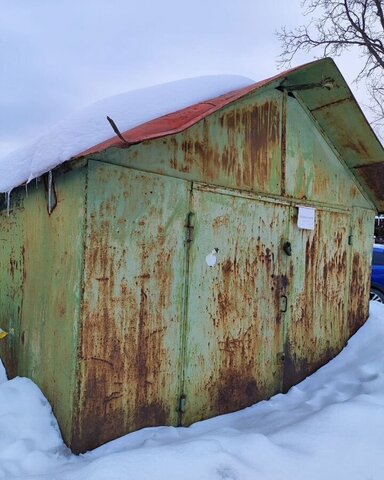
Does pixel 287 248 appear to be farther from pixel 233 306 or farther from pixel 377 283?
pixel 377 283

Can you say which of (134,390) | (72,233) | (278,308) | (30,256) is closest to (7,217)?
(30,256)

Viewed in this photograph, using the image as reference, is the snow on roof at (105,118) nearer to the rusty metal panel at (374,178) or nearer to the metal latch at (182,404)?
the rusty metal panel at (374,178)

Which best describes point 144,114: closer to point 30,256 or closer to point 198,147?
point 198,147

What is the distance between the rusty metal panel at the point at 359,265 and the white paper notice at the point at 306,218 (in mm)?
781

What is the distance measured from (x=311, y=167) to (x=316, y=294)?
123 centimetres

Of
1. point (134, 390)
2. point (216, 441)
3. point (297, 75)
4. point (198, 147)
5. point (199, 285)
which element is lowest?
point (216, 441)

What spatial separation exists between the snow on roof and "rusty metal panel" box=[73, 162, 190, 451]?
20 centimetres

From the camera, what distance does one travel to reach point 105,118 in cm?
271

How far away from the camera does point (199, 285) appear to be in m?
3.04

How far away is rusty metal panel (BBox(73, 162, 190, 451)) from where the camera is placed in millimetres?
2525

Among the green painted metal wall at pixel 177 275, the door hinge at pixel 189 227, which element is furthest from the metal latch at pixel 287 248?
the door hinge at pixel 189 227

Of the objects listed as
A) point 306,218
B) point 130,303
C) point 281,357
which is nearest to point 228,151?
point 306,218

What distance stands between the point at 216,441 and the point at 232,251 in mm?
1363

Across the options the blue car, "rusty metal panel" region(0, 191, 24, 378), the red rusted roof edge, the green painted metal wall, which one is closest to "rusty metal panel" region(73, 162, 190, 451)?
the green painted metal wall
